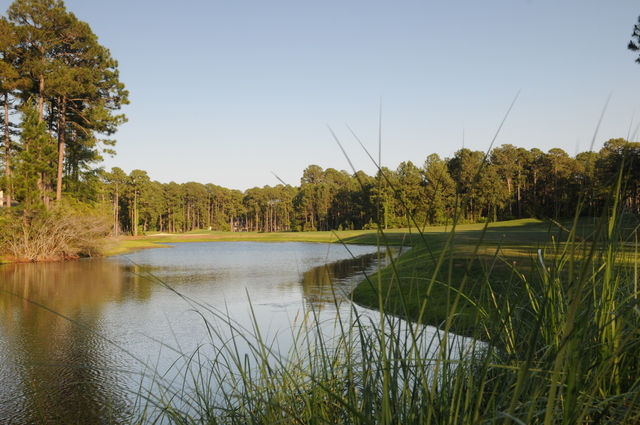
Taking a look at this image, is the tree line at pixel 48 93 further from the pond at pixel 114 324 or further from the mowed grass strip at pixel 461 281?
the mowed grass strip at pixel 461 281

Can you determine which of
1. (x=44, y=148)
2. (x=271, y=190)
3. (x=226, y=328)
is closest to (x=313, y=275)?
(x=226, y=328)

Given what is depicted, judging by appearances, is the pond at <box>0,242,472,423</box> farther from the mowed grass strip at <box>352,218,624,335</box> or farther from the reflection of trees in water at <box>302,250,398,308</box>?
the mowed grass strip at <box>352,218,624,335</box>

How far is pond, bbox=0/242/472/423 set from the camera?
425cm

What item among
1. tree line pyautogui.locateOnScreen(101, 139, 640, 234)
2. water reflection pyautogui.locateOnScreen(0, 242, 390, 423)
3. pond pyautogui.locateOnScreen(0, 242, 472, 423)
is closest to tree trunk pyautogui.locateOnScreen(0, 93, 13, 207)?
pond pyautogui.locateOnScreen(0, 242, 472, 423)

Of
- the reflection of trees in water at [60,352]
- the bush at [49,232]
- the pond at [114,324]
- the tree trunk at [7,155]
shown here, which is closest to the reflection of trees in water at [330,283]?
the pond at [114,324]

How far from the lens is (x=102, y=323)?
8.28 m

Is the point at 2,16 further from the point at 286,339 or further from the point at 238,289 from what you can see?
the point at 286,339

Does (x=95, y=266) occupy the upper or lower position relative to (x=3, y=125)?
lower

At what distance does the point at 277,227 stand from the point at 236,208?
7711 mm

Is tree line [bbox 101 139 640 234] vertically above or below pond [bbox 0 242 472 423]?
above

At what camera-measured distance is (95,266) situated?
1831 centimetres

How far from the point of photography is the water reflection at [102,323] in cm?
445

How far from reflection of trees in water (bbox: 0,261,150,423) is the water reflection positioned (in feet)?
0.04

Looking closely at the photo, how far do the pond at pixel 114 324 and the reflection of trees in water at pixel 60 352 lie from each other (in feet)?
0.05
